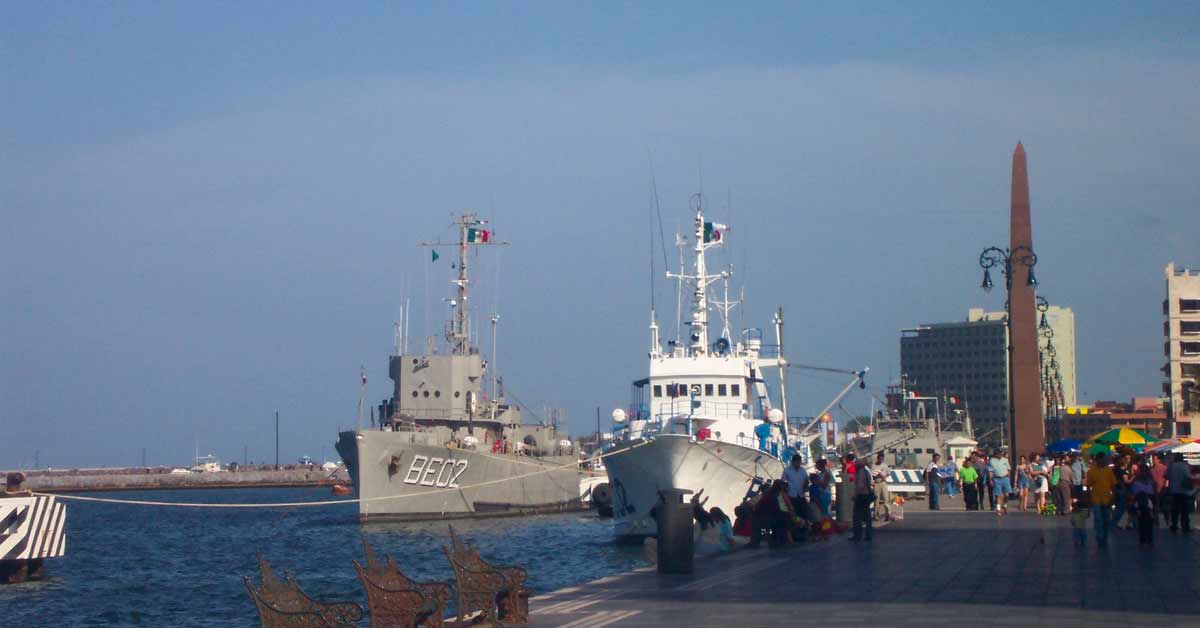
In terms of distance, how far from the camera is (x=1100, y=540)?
21.3 meters

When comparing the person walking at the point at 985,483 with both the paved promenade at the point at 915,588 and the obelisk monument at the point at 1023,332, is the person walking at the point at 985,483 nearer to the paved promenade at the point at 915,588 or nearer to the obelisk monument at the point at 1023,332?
the obelisk monument at the point at 1023,332

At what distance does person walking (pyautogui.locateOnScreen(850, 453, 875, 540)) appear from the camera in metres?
23.2

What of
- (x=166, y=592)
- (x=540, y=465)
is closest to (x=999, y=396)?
(x=540, y=465)

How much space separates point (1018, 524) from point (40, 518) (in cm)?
1933

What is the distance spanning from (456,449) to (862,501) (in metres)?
36.7

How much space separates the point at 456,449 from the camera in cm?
5869

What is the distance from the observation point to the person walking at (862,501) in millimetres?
23234

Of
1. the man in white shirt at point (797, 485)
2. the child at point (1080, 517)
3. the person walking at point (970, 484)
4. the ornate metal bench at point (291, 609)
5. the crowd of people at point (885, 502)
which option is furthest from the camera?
the person walking at point (970, 484)

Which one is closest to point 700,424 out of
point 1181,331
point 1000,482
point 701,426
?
point 701,426

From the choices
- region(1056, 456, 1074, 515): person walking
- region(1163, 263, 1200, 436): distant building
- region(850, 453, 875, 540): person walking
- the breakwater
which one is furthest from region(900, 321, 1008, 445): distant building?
region(850, 453, 875, 540): person walking

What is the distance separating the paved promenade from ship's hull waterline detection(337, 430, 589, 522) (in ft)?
106

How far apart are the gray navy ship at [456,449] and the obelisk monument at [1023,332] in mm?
Result: 18622

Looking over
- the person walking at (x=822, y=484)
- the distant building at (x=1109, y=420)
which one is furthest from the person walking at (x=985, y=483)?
the distant building at (x=1109, y=420)

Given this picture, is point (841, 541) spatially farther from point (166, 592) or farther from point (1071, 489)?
point (166, 592)
